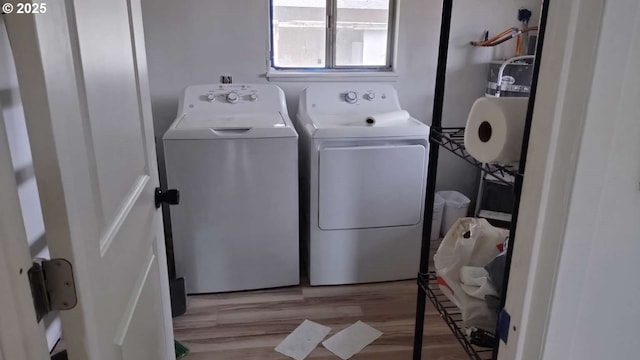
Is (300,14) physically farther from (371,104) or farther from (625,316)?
(625,316)

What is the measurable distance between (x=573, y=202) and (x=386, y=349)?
1.50 m

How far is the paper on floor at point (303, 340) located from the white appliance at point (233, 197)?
0.40 meters

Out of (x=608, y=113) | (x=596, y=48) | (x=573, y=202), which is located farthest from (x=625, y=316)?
(x=596, y=48)

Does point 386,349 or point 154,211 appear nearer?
point 154,211

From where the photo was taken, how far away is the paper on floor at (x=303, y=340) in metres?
1.96

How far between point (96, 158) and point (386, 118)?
191 centimetres

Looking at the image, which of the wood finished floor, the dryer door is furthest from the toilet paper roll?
the wood finished floor

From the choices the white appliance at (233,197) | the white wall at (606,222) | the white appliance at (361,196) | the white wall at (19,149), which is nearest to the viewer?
the white wall at (606,222)

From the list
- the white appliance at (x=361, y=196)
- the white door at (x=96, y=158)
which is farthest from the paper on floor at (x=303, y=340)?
the white door at (x=96, y=158)

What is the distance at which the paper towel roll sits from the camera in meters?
0.91

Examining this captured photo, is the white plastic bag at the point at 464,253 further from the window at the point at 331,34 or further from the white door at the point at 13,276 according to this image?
the window at the point at 331,34

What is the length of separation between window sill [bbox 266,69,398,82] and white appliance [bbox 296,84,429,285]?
40 cm

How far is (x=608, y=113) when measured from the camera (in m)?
0.65

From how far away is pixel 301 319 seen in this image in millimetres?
2203
